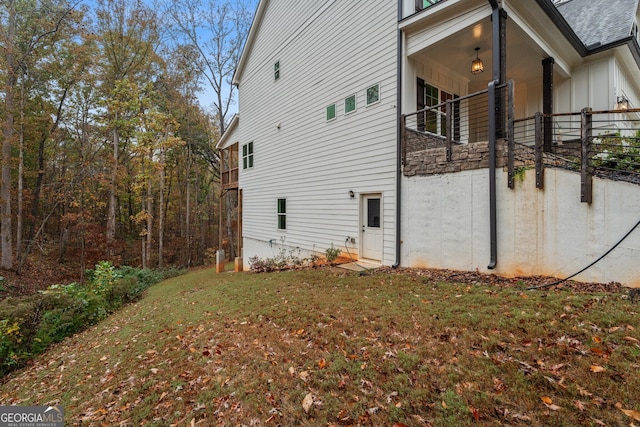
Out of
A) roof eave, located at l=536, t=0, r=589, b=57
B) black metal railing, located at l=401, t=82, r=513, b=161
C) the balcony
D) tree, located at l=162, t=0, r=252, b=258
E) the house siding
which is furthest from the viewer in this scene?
tree, located at l=162, t=0, r=252, b=258

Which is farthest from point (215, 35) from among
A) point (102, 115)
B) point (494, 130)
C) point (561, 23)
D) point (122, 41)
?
point (494, 130)

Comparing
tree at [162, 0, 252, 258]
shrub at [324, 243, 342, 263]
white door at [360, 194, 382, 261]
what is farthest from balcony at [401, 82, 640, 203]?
tree at [162, 0, 252, 258]

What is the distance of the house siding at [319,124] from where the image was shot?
7484 millimetres

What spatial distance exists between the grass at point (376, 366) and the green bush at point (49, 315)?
109 cm

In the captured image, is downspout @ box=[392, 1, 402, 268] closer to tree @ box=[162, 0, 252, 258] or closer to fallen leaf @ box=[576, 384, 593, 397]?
fallen leaf @ box=[576, 384, 593, 397]

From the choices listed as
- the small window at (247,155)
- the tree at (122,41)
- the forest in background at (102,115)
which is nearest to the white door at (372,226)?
the small window at (247,155)

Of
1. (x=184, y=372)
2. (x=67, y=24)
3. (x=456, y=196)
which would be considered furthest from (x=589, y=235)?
(x=67, y=24)

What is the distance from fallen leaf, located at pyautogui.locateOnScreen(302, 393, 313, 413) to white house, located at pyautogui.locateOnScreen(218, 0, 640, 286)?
4.43 meters

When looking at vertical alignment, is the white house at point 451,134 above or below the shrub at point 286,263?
above

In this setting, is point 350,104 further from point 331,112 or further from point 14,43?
point 14,43

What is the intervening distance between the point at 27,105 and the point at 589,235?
21.6 metres

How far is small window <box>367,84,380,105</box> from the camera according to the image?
7.58m

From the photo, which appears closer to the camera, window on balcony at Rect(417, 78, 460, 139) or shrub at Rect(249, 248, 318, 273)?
window on balcony at Rect(417, 78, 460, 139)

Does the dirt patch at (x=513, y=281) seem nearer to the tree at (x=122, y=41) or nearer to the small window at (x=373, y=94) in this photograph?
the small window at (x=373, y=94)
